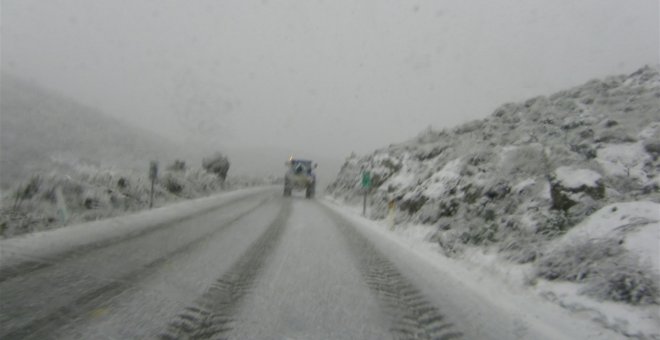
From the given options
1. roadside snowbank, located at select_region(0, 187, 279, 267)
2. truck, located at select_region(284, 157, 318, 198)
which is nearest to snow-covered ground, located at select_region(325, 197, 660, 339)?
roadside snowbank, located at select_region(0, 187, 279, 267)

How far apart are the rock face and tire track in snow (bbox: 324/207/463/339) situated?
223 centimetres

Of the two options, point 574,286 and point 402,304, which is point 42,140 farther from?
point 574,286

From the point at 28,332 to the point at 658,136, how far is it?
35.7 ft

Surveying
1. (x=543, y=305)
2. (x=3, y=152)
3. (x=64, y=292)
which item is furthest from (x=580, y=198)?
(x=3, y=152)

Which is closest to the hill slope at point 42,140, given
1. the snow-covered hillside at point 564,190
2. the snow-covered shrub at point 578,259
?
the snow-covered hillside at point 564,190

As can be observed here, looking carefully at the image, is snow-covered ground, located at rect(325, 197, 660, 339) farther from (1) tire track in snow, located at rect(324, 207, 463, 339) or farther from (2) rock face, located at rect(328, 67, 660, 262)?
(1) tire track in snow, located at rect(324, 207, 463, 339)

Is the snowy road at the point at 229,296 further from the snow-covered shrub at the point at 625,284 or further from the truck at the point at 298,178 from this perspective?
the truck at the point at 298,178

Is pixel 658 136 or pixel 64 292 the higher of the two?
pixel 658 136

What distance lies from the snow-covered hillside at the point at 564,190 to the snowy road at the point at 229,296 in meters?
1.60

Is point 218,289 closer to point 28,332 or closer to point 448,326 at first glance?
point 28,332

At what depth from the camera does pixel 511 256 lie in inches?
238

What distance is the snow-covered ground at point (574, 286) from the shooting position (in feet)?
11.8

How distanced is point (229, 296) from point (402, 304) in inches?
67.2

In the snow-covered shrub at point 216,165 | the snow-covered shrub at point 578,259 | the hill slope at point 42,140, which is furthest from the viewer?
the snow-covered shrub at point 216,165
